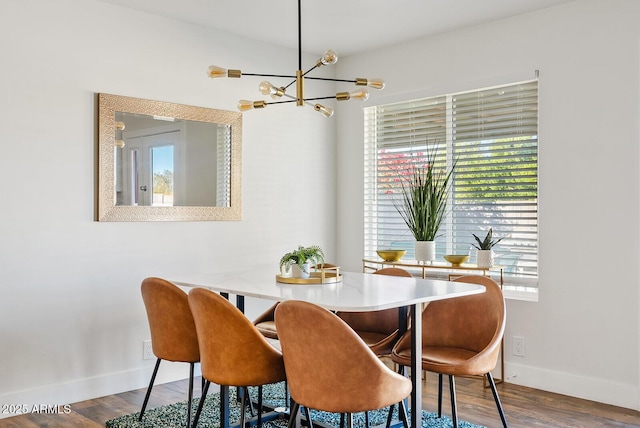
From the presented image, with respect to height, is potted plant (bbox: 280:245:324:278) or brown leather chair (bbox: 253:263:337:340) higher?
potted plant (bbox: 280:245:324:278)

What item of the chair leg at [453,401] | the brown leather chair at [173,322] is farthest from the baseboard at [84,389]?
the chair leg at [453,401]

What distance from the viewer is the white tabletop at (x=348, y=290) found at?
2490mm

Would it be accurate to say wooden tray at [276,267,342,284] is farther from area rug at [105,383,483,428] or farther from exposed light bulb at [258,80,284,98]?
exposed light bulb at [258,80,284,98]

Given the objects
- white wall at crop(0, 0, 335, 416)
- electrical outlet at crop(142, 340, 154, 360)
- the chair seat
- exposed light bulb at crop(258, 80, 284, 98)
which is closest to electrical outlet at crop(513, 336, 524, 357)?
the chair seat

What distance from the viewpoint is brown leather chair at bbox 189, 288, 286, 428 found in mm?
2623

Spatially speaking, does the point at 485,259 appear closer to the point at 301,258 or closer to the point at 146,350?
the point at 301,258

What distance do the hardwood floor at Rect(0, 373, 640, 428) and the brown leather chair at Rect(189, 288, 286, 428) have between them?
1.15m

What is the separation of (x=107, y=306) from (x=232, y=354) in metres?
1.67

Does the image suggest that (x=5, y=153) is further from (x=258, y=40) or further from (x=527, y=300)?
(x=527, y=300)

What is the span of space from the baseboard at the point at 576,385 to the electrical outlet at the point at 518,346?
0.08m

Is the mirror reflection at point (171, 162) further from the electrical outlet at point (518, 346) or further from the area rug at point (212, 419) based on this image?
the electrical outlet at point (518, 346)

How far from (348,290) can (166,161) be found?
1912 millimetres

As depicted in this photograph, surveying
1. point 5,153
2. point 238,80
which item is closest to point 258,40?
point 238,80

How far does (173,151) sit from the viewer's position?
4289 millimetres
